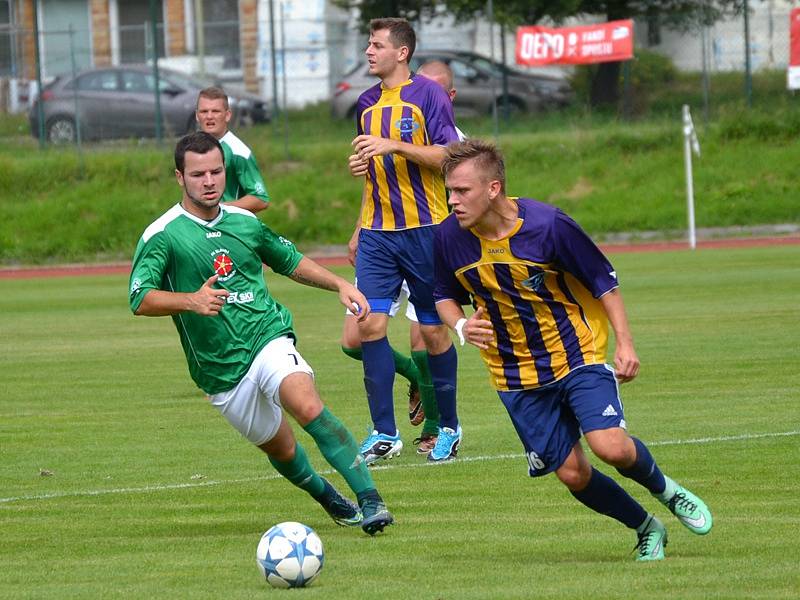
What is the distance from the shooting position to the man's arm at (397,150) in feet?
27.8

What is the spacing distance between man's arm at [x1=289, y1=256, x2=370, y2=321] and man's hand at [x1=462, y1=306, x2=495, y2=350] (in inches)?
34.8

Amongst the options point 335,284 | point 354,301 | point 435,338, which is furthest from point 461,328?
Result: point 435,338

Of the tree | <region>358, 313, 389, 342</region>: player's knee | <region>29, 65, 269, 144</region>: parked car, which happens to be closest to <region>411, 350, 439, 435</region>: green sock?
<region>358, 313, 389, 342</region>: player's knee

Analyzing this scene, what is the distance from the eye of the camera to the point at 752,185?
27.4 meters

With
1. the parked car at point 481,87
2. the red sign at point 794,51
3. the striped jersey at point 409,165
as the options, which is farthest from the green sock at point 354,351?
the parked car at point 481,87

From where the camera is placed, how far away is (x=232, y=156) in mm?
11062

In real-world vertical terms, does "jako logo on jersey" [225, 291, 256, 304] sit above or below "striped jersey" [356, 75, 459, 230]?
below

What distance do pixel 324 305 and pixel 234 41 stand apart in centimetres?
2177

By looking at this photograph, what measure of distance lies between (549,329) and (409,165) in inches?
114

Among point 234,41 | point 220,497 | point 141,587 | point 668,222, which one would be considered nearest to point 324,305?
point 668,222

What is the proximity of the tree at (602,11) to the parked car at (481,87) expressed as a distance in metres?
0.93

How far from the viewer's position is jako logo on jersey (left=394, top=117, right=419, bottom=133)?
9055mm

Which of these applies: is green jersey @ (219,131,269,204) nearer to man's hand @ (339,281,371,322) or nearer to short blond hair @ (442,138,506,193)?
man's hand @ (339,281,371,322)

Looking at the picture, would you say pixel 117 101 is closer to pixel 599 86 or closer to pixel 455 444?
pixel 599 86
